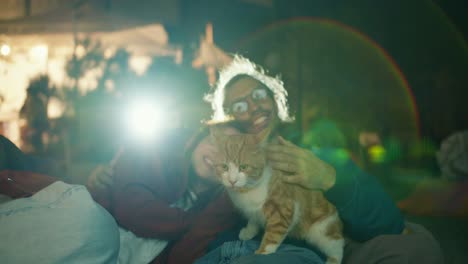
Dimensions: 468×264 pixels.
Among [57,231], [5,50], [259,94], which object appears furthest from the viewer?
[5,50]

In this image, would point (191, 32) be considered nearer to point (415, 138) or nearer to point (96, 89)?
point (96, 89)

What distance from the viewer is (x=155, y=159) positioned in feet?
5.35

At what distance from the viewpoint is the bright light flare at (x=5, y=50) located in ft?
5.85

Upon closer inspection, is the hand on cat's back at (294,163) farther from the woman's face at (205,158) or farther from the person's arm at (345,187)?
the woman's face at (205,158)

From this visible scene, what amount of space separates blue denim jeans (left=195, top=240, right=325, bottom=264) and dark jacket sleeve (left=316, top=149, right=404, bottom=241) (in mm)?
184

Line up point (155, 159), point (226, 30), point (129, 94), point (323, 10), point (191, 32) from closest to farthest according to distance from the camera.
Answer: point (155, 159) < point (129, 94) < point (191, 32) < point (226, 30) < point (323, 10)

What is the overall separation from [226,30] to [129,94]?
79.3 inches

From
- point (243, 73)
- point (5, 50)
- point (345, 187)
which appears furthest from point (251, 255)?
point (5, 50)

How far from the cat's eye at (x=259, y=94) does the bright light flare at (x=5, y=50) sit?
118 centimetres

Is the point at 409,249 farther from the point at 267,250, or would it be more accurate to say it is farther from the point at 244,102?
the point at 244,102

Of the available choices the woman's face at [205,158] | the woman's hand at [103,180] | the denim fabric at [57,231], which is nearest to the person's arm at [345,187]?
the woman's face at [205,158]

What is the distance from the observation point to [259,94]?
4.88 ft

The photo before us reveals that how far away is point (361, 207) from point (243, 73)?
0.68 meters

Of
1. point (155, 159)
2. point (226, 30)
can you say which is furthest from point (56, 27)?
point (226, 30)
